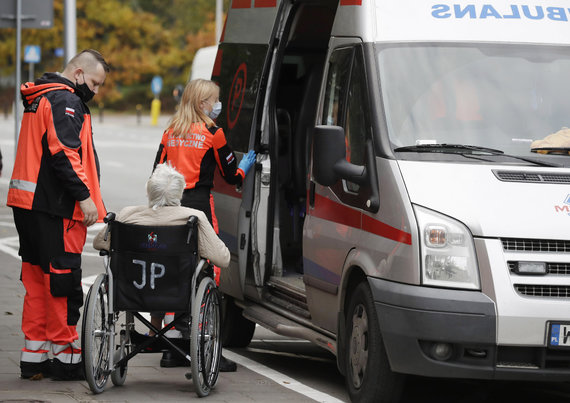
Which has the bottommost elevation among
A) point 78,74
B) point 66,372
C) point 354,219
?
point 66,372

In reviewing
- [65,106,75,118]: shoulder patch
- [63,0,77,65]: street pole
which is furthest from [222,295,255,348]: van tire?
[63,0,77,65]: street pole

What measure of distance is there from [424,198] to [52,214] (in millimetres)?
2392

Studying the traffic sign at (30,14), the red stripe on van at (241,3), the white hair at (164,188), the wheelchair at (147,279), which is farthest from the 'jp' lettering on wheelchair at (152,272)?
the traffic sign at (30,14)

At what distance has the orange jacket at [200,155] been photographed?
8312mm

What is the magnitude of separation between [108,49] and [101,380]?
198 feet

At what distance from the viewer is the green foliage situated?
6581 centimetres

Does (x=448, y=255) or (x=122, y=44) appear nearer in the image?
(x=448, y=255)

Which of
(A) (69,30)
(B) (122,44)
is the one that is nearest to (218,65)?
(A) (69,30)

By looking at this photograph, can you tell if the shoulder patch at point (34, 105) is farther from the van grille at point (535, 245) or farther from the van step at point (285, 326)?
the van grille at point (535, 245)

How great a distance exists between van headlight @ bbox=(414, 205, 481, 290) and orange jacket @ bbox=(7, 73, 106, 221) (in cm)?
229

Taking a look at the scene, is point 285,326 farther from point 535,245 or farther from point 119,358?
point 535,245

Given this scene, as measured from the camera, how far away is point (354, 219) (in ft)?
23.0

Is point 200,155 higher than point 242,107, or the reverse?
point 242,107

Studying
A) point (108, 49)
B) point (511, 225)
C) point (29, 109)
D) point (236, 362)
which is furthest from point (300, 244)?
point (108, 49)
